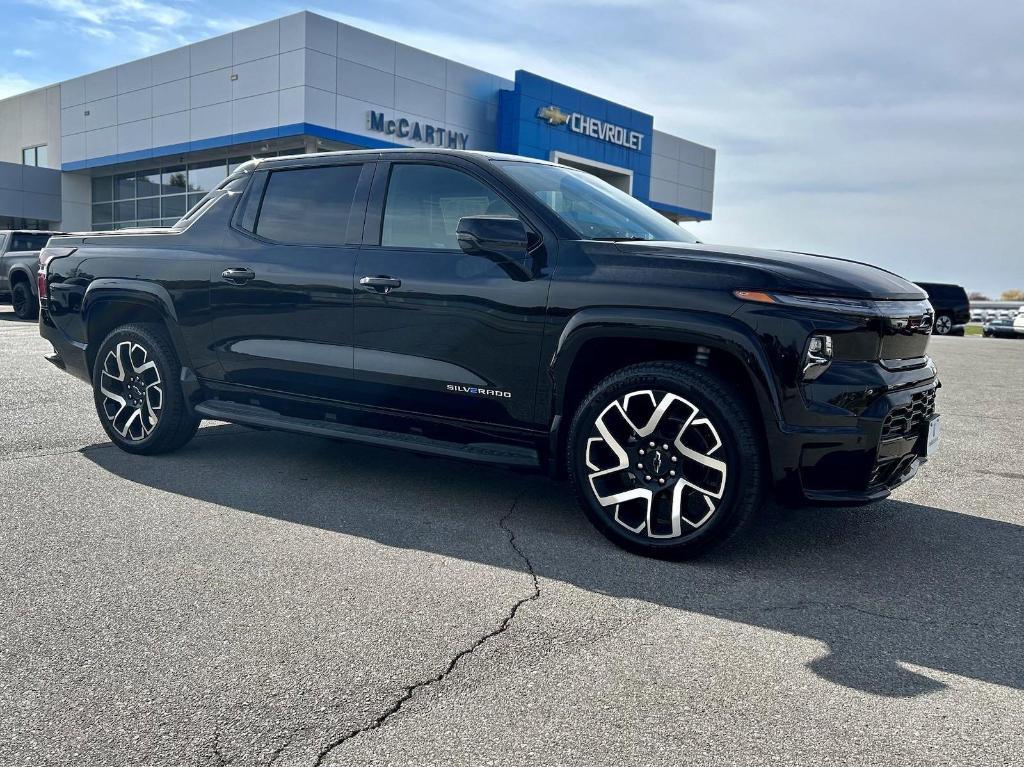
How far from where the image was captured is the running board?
14.5ft

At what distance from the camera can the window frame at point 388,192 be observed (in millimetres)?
4461

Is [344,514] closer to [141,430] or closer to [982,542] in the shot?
[141,430]

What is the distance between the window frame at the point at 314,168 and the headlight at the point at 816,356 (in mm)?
2422

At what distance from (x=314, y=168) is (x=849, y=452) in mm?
3334

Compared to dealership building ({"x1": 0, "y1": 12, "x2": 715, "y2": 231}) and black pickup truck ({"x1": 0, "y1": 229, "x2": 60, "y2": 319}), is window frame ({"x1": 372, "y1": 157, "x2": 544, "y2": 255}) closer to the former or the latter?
black pickup truck ({"x1": 0, "y1": 229, "x2": 60, "y2": 319})

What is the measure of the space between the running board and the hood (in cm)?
112

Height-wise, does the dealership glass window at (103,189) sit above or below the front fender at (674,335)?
above

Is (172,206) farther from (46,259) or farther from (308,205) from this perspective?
(308,205)

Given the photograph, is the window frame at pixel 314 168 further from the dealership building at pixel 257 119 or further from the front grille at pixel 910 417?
the dealership building at pixel 257 119

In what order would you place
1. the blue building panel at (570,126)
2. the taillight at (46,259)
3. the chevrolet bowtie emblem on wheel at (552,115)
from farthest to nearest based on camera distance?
the chevrolet bowtie emblem on wheel at (552,115) < the blue building panel at (570,126) < the taillight at (46,259)

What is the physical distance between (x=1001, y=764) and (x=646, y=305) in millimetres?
2185

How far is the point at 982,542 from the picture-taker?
445 cm

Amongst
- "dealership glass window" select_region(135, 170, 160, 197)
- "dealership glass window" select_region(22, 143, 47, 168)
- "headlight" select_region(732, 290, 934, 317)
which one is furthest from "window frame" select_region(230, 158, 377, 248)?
"dealership glass window" select_region(22, 143, 47, 168)

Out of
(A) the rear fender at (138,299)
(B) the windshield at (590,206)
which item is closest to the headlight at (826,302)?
(B) the windshield at (590,206)
